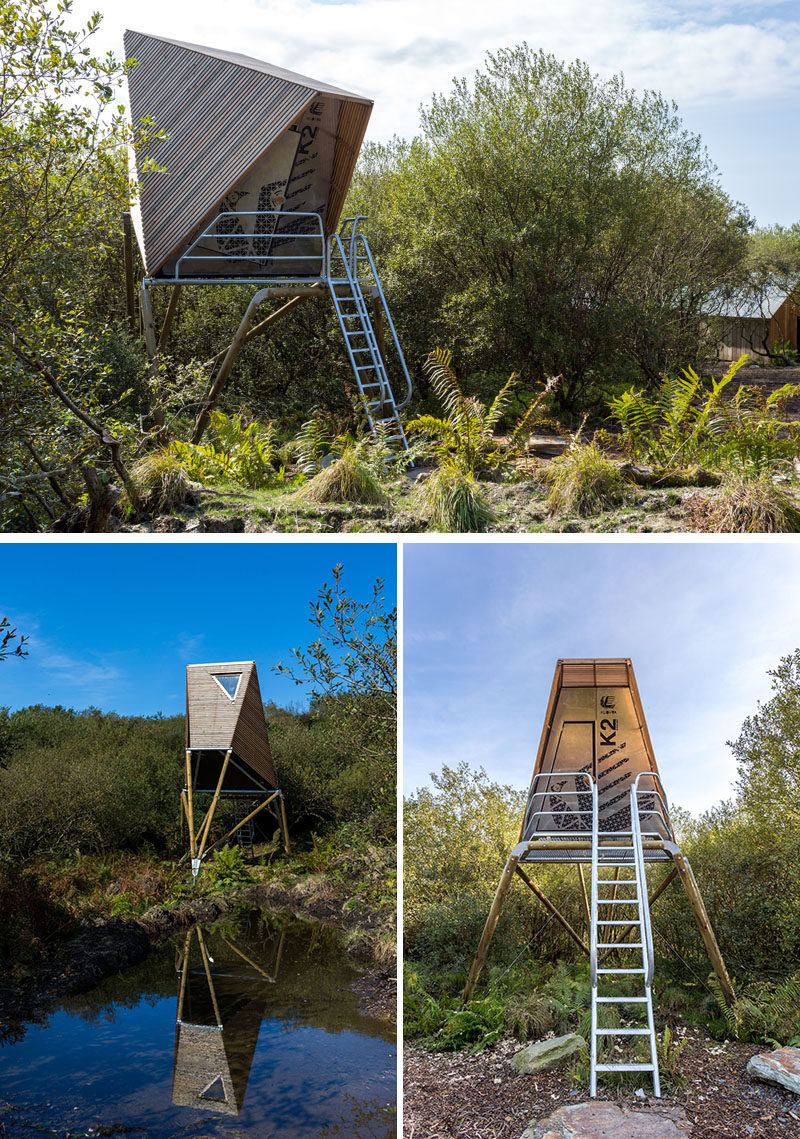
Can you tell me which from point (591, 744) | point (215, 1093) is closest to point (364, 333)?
point (591, 744)

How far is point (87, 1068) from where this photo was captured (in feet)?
14.4

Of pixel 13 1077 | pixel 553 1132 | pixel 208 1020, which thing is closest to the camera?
pixel 553 1132

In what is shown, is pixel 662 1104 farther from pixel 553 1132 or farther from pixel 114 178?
pixel 114 178

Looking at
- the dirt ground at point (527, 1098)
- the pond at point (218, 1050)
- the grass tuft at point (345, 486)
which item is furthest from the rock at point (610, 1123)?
the grass tuft at point (345, 486)

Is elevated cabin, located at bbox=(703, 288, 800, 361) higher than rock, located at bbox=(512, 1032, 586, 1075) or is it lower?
higher

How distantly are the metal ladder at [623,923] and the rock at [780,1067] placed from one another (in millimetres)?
516

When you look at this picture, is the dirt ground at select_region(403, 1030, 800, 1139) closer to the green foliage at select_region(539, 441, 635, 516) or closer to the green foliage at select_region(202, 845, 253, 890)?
the green foliage at select_region(202, 845, 253, 890)

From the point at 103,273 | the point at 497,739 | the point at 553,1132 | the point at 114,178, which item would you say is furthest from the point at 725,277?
the point at 553,1132

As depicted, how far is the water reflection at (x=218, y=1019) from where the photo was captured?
4.27m

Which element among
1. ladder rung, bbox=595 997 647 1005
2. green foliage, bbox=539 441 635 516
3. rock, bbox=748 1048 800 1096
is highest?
green foliage, bbox=539 441 635 516

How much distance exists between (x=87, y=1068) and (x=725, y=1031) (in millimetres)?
3255

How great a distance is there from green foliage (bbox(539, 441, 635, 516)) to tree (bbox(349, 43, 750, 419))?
7.08m

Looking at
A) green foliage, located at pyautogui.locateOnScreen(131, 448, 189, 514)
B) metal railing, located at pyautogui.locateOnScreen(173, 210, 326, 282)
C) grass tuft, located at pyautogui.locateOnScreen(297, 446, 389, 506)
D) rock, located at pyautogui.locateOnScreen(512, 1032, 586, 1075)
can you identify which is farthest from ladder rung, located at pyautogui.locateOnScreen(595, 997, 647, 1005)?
metal railing, located at pyautogui.locateOnScreen(173, 210, 326, 282)

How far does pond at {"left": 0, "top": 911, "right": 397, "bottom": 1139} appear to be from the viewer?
414cm
